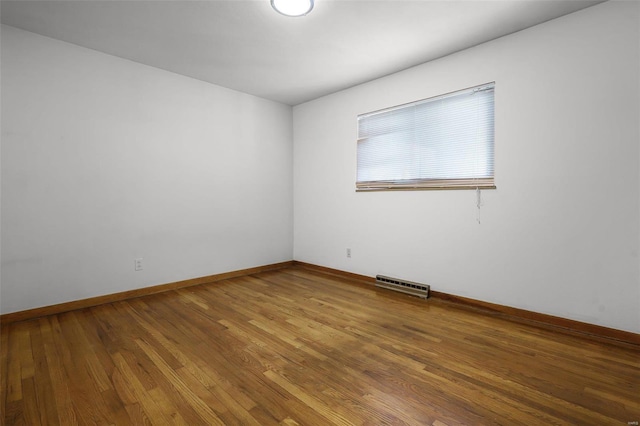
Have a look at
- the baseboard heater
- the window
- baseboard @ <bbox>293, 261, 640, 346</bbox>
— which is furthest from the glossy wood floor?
the window

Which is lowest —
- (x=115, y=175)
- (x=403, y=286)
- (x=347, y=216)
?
(x=403, y=286)

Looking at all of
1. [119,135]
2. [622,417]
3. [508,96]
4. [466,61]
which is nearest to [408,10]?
[466,61]

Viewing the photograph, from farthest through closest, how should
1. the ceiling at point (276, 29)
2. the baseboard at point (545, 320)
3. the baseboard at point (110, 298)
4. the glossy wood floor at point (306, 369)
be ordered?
the baseboard at point (110, 298) < the ceiling at point (276, 29) < the baseboard at point (545, 320) < the glossy wood floor at point (306, 369)

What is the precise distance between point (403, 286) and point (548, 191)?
1771 millimetres

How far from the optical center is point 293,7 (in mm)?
2354

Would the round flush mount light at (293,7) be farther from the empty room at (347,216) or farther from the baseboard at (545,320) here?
the baseboard at (545,320)

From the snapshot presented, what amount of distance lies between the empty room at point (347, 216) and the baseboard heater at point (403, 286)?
35 mm

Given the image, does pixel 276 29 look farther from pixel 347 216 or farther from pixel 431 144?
pixel 347 216

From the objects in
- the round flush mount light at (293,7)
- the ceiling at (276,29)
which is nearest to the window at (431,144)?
the ceiling at (276,29)

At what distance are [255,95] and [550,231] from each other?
4.15m

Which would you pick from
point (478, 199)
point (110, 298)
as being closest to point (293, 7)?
point (478, 199)

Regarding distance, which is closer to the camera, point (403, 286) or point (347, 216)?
point (403, 286)

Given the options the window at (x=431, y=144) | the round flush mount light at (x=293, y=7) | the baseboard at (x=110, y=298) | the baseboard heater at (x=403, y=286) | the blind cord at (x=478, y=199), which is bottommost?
the baseboard at (x=110, y=298)

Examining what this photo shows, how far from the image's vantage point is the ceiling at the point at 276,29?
7.84ft
